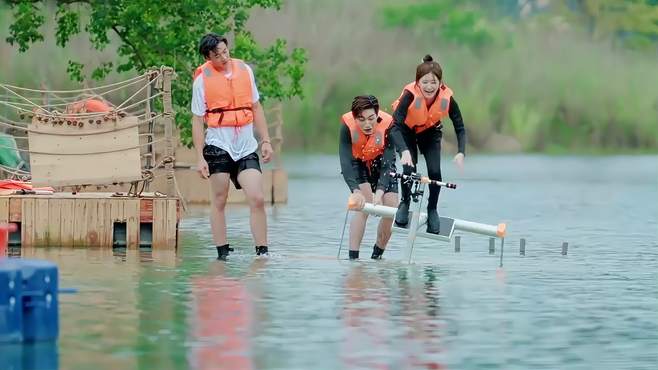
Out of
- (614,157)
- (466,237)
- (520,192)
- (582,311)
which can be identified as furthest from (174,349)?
(614,157)

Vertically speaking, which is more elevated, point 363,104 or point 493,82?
point 493,82

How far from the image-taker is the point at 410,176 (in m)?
19.3

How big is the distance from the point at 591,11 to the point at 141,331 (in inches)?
3115

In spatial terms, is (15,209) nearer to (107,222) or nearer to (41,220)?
(41,220)

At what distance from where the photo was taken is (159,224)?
2134 centimetres

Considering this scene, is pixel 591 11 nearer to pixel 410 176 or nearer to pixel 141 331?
pixel 410 176

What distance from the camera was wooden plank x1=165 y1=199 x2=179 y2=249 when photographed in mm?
21250

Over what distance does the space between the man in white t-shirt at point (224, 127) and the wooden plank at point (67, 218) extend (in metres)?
1.91

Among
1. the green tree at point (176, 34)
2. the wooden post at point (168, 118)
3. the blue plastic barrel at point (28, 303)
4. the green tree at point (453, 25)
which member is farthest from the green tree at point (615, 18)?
the blue plastic barrel at point (28, 303)

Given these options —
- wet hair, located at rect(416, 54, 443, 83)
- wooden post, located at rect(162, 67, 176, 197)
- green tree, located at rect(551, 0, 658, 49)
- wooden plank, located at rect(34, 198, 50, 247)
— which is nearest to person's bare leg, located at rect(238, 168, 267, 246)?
wet hair, located at rect(416, 54, 443, 83)

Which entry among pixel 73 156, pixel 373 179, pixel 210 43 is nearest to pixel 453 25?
pixel 73 156

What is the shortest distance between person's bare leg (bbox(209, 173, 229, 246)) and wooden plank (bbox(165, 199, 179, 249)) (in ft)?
4.18

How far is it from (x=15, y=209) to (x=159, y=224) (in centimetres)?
134

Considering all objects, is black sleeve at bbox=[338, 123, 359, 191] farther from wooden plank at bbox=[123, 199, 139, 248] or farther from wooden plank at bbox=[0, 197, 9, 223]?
wooden plank at bbox=[0, 197, 9, 223]
